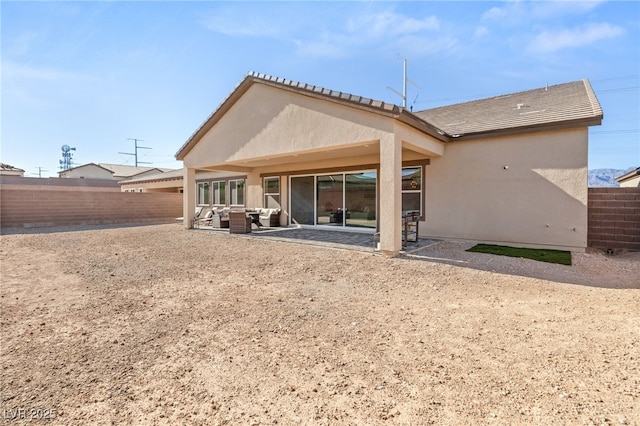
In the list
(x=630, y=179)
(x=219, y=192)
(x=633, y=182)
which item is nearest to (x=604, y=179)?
(x=630, y=179)

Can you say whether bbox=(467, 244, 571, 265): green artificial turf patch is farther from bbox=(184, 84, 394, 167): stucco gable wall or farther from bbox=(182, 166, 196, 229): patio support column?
bbox=(182, 166, 196, 229): patio support column

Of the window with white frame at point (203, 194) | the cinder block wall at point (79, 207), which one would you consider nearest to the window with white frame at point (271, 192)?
the window with white frame at point (203, 194)

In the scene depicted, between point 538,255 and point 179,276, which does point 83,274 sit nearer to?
point 179,276

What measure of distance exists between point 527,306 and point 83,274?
8537 mm

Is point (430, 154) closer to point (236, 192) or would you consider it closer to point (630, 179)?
point (236, 192)

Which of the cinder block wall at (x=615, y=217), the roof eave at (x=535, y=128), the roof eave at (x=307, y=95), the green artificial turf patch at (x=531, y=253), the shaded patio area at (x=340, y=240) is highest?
the roof eave at (x=307, y=95)

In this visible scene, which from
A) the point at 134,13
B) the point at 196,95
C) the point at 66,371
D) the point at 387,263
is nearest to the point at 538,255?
the point at 387,263

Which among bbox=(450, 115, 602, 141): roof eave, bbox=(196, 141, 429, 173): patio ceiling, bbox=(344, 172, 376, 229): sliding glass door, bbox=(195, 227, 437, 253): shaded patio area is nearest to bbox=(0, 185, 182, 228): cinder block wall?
bbox=(196, 141, 429, 173): patio ceiling

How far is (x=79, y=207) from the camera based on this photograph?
1808cm

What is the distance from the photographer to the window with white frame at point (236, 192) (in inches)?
707

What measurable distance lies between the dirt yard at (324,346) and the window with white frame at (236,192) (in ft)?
37.1

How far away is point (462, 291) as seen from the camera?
533 centimetres

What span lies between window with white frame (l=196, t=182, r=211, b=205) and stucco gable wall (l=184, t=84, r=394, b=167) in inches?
276

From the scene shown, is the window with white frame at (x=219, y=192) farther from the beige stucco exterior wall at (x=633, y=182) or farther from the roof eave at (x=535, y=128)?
the beige stucco exterior wall at (x=633, y=182)
